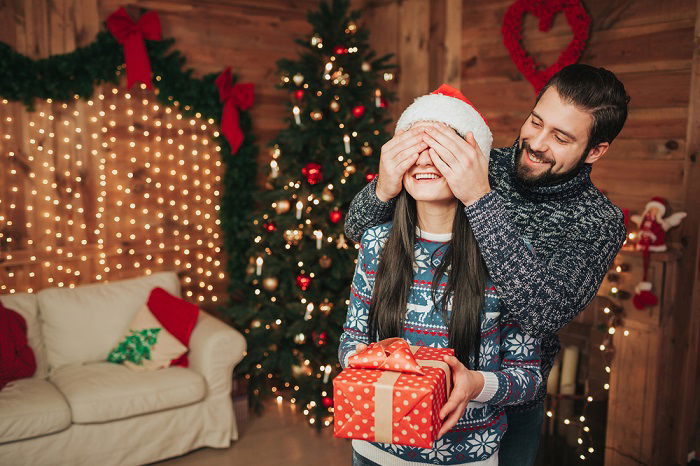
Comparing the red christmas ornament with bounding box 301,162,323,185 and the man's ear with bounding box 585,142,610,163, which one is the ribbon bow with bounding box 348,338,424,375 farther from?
the red christmas ornament with bounding box 301,162,323,185

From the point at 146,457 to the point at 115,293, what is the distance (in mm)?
945

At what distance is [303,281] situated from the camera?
3697 millimetres

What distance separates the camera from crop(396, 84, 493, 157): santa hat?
135 centimetres

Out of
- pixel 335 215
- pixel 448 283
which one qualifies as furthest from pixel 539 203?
pixel 335 215

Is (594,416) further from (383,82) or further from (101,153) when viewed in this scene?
(101,153)

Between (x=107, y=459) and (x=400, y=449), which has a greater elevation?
(x=400, y=449)

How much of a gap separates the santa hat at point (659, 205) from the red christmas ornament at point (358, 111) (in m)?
1.56

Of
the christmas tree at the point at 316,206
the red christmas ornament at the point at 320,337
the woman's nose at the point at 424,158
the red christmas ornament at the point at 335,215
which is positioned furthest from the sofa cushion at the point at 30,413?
the woman's nose at the point at 424,158

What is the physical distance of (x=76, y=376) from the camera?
3314mm

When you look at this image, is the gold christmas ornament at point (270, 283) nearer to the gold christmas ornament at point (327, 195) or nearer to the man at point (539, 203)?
the gold christmas ornament at point (327, 195)

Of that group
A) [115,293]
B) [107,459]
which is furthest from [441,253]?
[115,293]

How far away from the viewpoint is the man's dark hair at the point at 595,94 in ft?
4.85

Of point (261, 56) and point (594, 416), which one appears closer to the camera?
point (594, 416)

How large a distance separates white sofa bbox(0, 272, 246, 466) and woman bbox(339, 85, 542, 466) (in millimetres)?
2120
